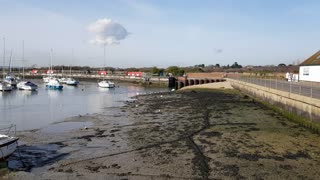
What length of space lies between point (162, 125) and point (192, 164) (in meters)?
10.0

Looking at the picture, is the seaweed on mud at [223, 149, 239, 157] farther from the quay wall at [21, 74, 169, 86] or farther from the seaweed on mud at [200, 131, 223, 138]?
the quay wall at [21, 74, 169, 86]

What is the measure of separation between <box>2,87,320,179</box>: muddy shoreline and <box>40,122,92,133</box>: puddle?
67cm

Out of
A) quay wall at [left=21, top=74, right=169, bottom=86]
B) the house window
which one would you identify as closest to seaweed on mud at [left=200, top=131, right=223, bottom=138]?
the house window

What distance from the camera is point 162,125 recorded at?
23828mm

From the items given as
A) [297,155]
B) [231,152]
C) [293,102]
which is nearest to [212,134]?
[231,152]

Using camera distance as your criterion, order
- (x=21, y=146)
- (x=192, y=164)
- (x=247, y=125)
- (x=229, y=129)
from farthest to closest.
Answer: (x=247, y=125), (x=229, y=129), (x=21, y=146), (x=192, y=164)

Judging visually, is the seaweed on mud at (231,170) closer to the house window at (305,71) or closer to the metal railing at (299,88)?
the metal railing at (299,88)

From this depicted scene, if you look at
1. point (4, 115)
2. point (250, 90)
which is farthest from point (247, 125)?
point (250, 90)

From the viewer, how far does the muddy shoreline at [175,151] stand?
1302 centimetres

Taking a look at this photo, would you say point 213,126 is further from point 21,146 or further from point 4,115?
point 4,115

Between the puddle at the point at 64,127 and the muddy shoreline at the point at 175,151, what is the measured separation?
0.67 metres

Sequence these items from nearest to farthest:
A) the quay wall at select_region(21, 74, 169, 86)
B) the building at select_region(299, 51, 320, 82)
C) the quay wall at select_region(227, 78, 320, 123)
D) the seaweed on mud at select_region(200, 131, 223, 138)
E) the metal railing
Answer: the seaweed on mud at select_region(200, 131, 223, 138) → the quay wall at select_region(227, 78, 320, 123) → the metal railing → the building at select_region(299, 51, 320, 82) → the quay wall at select_region(21, 74, 169, 86)

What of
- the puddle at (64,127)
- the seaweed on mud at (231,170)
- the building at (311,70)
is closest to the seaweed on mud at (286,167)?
the seaweed on mud at (231,170)

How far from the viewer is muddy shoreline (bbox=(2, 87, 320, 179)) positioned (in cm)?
1302
